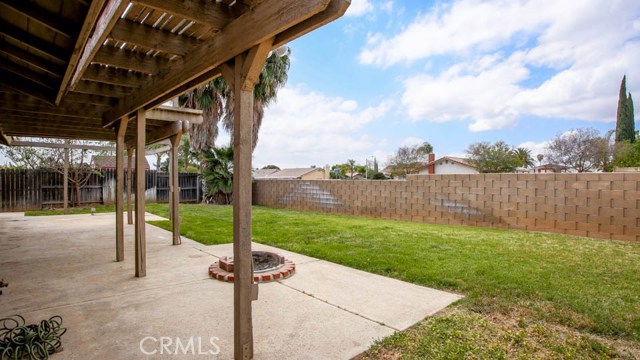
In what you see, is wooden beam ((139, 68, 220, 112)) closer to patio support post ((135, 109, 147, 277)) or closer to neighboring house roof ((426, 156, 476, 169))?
patio support post ((135, 109, 147, 277))

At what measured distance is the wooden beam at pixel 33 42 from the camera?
8.31 feet

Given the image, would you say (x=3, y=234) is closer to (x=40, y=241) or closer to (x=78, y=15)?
(x=40, y=241)

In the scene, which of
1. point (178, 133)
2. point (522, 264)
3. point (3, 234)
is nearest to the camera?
point (522, 264)

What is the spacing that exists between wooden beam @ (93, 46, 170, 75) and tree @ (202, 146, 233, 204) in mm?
11108

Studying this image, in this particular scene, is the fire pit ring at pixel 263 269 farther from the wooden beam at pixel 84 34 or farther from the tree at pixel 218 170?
the tree at pixel 218 170

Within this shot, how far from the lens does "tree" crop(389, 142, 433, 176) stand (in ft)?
117

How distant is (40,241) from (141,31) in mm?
5810

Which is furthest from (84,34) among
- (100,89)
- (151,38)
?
(100,89)

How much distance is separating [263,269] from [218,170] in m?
10.8

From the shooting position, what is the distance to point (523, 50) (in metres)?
18.1

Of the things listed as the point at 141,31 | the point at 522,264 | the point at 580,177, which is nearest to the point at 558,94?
the point at 580,177

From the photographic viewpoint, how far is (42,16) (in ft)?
7.47

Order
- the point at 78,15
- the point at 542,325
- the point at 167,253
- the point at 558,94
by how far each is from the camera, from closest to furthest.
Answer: the point at 78,15
the point at 542,325
the point at 167,253
the point at 558,94

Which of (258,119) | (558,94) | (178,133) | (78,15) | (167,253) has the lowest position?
(167,253)
